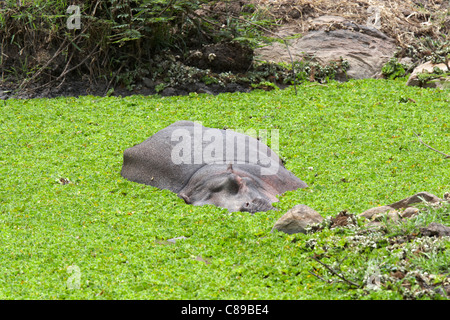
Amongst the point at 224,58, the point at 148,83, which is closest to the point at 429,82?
the point at 224,58

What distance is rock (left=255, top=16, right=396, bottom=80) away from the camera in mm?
11039

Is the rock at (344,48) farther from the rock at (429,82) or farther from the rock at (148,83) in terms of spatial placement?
the rock at (148,83)

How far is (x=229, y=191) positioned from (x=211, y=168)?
49 cm

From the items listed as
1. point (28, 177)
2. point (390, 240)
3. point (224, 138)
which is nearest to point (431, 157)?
point (224, 138)

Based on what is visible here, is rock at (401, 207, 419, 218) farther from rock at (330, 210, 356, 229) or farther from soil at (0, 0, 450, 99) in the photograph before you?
soil at (0, 0, 450, 99)

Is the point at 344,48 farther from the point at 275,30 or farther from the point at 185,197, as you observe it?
the point at 185,197

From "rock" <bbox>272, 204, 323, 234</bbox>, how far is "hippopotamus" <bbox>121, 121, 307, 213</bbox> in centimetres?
70

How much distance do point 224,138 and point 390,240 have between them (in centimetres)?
290

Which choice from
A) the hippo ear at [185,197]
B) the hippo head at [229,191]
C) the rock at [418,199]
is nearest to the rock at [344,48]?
the hippo head at [229,191]

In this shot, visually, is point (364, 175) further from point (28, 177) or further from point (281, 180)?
point (28, 177)

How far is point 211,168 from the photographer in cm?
614

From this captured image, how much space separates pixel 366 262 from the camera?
402 centimetres

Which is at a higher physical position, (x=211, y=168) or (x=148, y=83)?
(x=211, y=168)

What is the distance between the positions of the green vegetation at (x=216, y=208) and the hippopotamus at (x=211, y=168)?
181 mm
